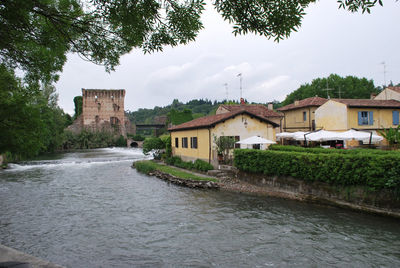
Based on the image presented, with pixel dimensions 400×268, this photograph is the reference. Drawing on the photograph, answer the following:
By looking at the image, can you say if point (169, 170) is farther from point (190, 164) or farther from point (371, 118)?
point (371, 118)

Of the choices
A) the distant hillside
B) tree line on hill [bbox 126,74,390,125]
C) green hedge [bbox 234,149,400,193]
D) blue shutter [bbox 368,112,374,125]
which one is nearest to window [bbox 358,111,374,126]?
blue shutter [bbox 368,112,374,125]

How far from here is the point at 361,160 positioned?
10.2 metres

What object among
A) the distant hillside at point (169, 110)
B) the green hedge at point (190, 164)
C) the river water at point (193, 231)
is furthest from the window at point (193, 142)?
the distant hillside at point (169, 110)

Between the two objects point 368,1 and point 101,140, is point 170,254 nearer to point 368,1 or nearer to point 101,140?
point 368,1

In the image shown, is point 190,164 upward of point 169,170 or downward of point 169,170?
upward

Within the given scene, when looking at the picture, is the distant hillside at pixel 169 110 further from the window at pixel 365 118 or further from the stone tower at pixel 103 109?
the window at pixel 365 118

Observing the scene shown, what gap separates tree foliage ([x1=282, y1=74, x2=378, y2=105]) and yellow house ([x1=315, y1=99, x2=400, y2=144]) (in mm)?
27318

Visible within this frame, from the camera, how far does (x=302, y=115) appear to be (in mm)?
31281

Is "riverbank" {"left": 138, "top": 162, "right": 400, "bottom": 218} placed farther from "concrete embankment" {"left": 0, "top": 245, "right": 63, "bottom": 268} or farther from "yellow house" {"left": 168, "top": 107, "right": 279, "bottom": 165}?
"concrete embankment" {"left": 0, "top": 245, "right": 63, "bottom": 268}

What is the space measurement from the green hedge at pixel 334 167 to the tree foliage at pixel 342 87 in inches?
1653

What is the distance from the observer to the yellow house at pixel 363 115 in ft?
75.8

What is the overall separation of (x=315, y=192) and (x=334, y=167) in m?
1.53

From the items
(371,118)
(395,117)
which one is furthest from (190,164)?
(395,117)

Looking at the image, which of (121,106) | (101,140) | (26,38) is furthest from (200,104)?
(26,38)
